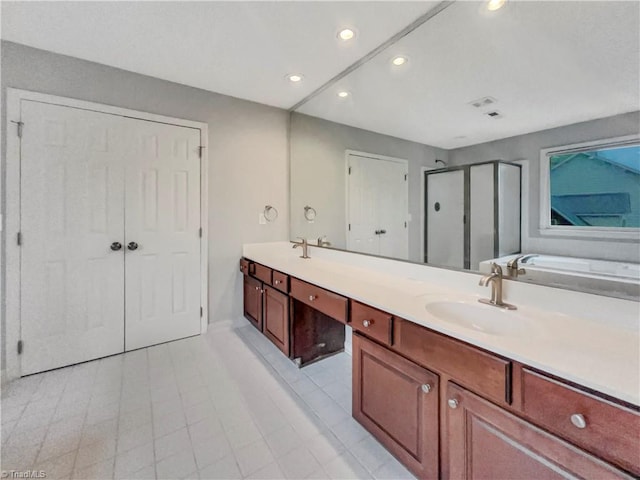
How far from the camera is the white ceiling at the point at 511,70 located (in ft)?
3.70

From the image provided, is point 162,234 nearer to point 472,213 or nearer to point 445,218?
point 445,218

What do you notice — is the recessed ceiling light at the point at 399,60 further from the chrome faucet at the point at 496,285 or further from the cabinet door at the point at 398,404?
the cabinet door at the point at 398,404

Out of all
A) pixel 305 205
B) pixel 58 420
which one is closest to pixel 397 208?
pixel 305 205


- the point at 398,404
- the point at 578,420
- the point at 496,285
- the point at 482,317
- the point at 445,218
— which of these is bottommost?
the point at 398,404

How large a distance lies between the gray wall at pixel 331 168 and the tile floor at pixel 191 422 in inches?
43.6

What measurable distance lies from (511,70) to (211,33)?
5.94 ft

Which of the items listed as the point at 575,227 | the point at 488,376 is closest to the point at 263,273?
the point at 488,376

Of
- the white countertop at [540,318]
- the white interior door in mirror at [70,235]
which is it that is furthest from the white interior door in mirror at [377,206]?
the white interior door in mirror at [70,235]

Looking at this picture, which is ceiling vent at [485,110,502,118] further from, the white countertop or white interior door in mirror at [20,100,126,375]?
white interior door in mirror at [20,100,126,375]

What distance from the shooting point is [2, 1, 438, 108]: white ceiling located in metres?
1.66

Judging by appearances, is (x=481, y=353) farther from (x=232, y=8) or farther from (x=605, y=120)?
(x=232, y=8)

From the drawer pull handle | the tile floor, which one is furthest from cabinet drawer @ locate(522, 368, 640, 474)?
the tile floor

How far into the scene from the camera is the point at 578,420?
2.39ft

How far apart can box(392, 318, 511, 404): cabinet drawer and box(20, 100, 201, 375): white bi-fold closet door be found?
7.18 feet
